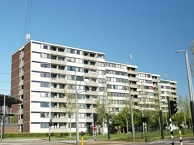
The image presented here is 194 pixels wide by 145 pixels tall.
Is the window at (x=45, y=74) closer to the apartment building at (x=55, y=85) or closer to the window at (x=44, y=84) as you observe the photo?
the apartment building at (x=55, y=85)

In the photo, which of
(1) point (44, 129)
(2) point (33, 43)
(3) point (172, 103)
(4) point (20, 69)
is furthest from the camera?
(4) point (20, 69)

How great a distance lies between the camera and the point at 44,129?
255 ft

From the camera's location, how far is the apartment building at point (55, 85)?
3095 inches

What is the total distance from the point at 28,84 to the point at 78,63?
1857cm

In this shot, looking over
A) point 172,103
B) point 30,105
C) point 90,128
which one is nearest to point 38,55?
point 30,105

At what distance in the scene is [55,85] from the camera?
280 feet

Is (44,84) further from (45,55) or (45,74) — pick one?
(45,55)

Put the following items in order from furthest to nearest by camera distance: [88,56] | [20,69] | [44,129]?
[88,56] < [20,69] < [44,129]

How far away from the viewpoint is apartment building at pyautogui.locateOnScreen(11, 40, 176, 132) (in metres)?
78.6

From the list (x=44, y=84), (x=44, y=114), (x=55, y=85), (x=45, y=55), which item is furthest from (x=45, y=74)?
(x=44, y=114)

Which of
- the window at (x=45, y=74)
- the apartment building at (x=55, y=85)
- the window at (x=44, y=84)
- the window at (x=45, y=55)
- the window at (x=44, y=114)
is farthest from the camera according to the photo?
the window at (x=45, y=55)

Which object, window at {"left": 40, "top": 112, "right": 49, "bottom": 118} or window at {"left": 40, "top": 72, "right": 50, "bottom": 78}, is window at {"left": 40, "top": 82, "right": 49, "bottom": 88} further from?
window at {"left": 40, "top": 112, "right": 49, "bottom": 118}

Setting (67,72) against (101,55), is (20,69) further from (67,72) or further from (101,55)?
(101,55)

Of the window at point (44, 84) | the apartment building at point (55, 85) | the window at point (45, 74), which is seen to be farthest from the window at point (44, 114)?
the window at point (45, 74)
